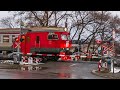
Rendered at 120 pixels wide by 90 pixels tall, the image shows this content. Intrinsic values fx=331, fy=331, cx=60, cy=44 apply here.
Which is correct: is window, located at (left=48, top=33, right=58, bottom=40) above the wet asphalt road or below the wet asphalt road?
above

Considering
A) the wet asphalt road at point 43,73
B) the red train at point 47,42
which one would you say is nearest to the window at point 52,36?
the red train at point 47,42

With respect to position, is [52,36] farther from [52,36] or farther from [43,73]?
[43,73]

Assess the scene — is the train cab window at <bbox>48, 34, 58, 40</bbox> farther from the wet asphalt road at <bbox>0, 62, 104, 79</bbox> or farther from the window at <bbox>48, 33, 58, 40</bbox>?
the wet asphalt road at <bbox>0, 62, 104, 79</bbox>

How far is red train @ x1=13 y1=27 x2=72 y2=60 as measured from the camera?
3300 centimetres

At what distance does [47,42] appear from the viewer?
33.1 m

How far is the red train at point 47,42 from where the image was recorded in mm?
33000

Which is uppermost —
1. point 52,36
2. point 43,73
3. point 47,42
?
point 52,36

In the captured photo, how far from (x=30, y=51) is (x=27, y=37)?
1509 mm

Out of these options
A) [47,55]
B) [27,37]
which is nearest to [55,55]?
[47,55]

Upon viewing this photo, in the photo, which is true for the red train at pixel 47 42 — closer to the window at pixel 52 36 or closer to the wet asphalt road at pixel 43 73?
the window at pixel 52 36

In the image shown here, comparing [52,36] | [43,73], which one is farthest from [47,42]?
[43,73]

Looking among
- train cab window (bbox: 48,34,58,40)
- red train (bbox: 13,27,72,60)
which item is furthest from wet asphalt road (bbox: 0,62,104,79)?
train cab window (bbox: 48,34,58,40)
